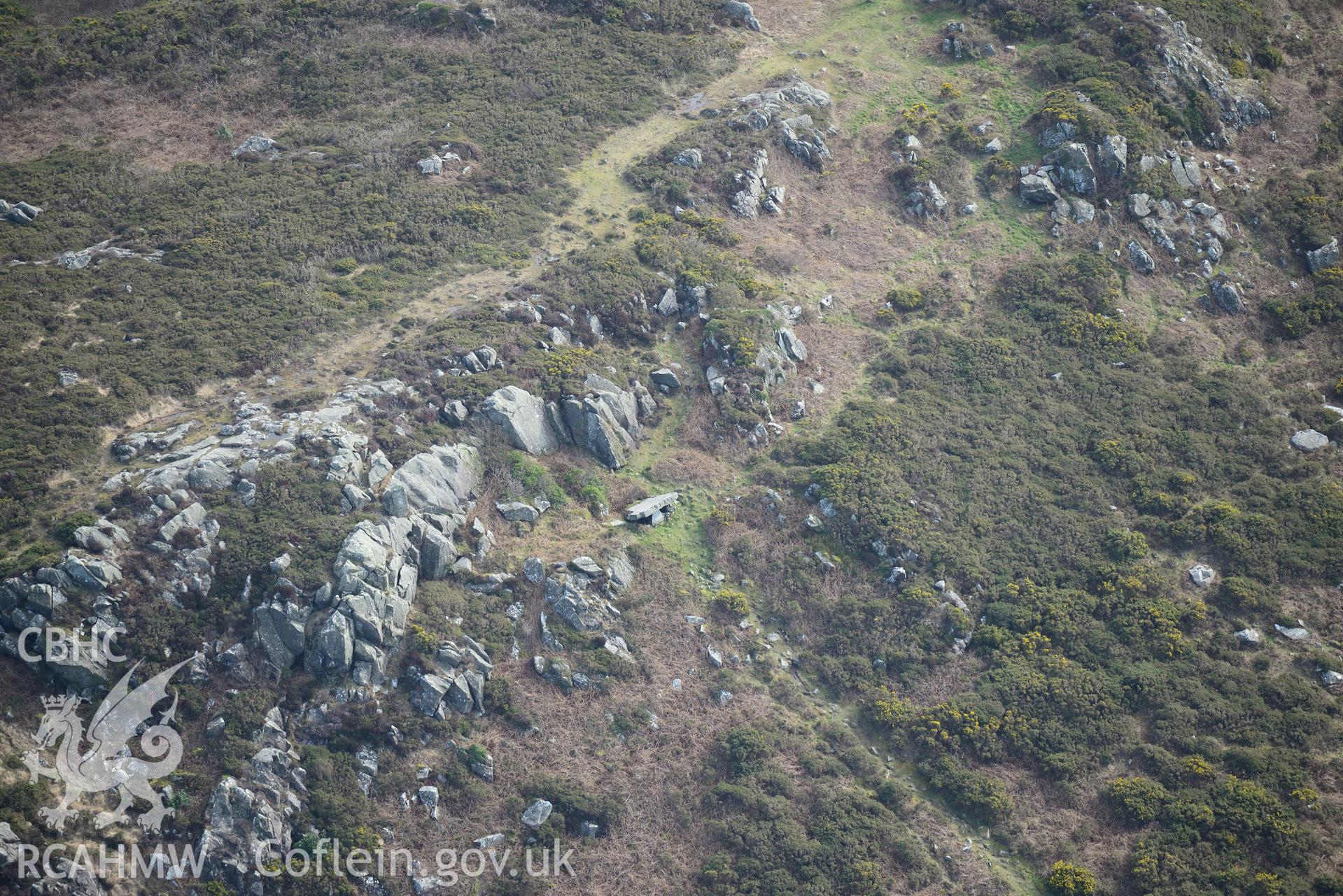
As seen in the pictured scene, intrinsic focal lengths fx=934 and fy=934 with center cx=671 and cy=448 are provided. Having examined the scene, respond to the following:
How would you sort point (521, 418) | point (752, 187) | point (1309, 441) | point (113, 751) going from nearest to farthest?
point (113, 751) < point (521, 418) < point (1309, 441) < point (752, 187)

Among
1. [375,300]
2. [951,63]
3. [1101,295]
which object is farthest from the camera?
[951,63]

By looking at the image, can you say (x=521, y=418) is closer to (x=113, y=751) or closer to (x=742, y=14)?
(x=113, y=751)

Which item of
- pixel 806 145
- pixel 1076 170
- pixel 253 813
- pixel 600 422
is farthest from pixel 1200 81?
pixel 253 813

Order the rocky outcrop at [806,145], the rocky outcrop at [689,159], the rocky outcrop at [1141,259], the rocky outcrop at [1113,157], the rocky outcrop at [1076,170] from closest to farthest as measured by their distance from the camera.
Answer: the rocky outcrop at [1141,259]
the rocky outcrop at [1113,157]
the rocky outcrop at [1076,170]
the rocky outcrop at [689,159]
the rocky outcrop at [806,145]

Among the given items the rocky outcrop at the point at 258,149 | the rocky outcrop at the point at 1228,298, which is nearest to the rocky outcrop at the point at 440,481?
the rocky outcrop at the point at 258,149

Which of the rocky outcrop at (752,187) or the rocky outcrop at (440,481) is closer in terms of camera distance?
the rocky outcrop at (440,481)

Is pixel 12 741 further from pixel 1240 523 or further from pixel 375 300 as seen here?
pixel 1240 523

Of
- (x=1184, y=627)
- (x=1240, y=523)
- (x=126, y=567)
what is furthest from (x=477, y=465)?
(x=1240, y=523)

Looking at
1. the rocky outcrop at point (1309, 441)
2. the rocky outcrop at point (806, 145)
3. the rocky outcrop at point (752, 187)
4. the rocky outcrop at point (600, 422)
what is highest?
the rocky outcrop at point (806, 145)

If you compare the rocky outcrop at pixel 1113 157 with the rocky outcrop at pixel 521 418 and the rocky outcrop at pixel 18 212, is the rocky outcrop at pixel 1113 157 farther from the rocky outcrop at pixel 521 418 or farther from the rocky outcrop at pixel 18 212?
the rocky outcrop at pixel 18 212
